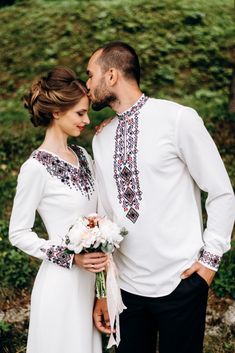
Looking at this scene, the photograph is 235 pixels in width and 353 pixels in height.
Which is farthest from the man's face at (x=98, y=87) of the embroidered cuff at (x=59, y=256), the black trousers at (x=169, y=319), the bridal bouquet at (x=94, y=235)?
the black trousers at (x=169, y=319)

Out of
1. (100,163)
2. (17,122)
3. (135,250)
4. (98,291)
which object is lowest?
(17,122)

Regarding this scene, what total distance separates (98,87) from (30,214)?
2.50 ft

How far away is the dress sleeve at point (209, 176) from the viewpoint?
2967mm

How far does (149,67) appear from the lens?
790 centimetres

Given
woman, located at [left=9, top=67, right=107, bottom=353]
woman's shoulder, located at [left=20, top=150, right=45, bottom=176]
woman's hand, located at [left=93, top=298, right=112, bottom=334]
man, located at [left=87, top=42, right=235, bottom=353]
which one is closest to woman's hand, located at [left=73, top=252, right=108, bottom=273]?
woman, located at [left=9, top=67, right=107, bottom=353]

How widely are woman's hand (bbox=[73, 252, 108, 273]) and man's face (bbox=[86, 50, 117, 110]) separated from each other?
80 cm

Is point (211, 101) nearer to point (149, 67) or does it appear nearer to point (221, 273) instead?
point (149, 67)

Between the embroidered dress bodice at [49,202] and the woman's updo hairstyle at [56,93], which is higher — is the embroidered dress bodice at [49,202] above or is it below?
below

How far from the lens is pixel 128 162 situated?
3.11 meters

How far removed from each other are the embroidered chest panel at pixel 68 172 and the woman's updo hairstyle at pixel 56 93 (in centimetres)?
24

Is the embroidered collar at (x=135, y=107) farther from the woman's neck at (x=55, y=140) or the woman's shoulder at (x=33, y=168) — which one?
the woman's shoulder at (x=33, y=168)

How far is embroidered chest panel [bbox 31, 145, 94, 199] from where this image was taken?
3207 millimetres

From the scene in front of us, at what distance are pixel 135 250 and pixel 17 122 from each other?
4.44m

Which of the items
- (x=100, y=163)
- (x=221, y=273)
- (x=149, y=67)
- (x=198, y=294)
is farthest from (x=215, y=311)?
(x=149, y=67)
